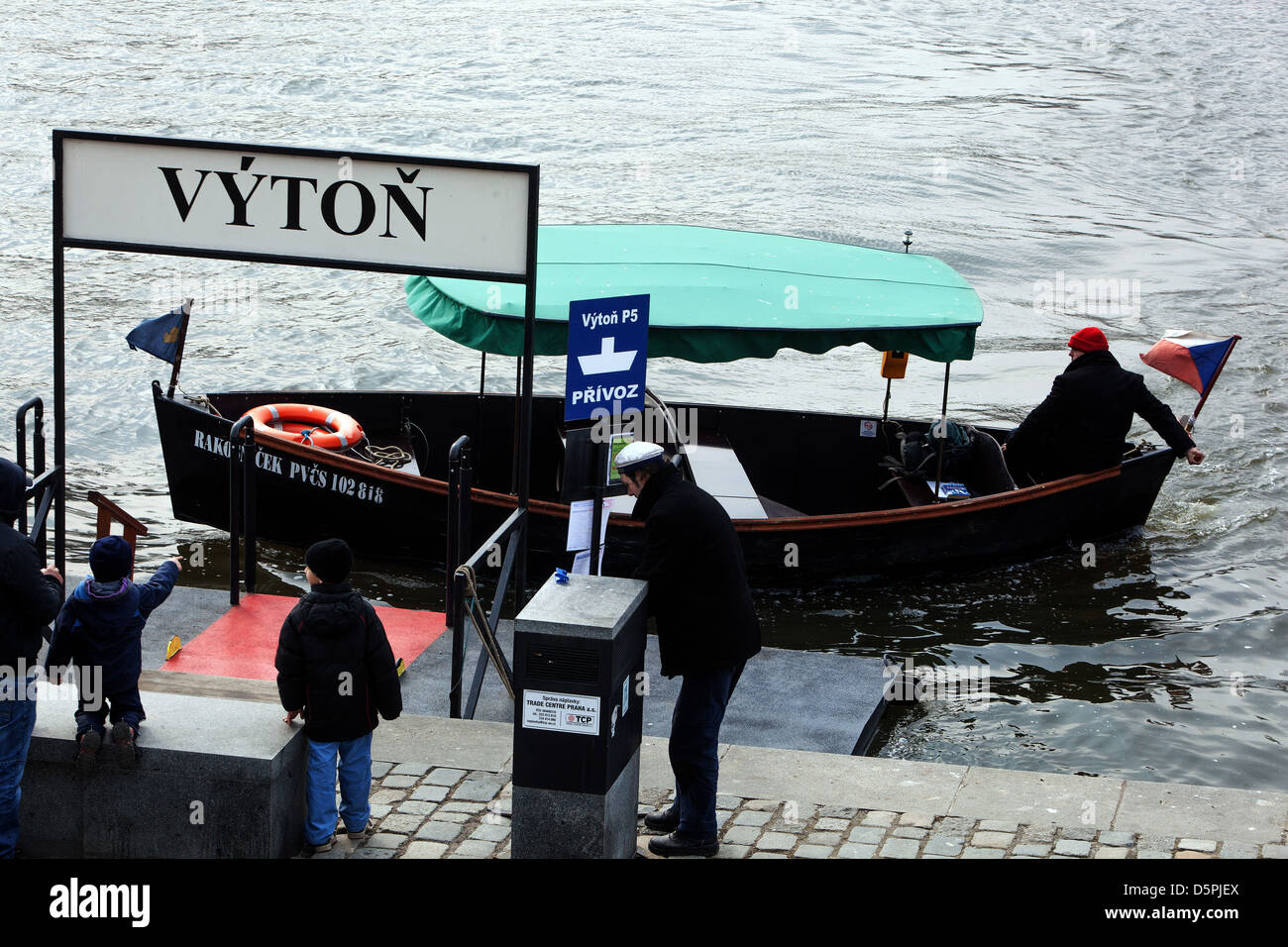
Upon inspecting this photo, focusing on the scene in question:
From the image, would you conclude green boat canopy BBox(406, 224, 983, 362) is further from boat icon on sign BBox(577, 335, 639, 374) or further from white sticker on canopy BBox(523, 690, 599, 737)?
white sticker on canopy BBox(523, 690, 599, 737)

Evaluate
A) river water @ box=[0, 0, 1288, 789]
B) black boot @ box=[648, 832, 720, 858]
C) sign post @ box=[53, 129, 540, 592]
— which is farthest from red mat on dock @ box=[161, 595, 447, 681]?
black boot @ box=[648, 832, 720, 858]

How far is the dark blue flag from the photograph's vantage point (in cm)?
1153

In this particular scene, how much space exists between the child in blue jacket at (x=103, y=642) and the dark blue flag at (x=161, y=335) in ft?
19.9

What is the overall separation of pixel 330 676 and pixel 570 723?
1010 mm

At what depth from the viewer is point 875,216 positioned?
30.0m

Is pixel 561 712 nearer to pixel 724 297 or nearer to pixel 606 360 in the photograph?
pixel 606 360

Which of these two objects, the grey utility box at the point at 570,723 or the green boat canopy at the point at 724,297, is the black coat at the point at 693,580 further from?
the green boat canopy at the point at 724,297

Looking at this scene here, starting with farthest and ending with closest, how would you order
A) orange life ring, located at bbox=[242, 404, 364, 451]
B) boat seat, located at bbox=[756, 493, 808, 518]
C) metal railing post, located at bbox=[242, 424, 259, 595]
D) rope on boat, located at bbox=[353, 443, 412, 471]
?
1. boat seat, located at bbox=[756, 493, 808, 518]
2. rope on boat, located at bbox=[353, 443, 412, 471]
3. orange life ring, located at bbox=[242, 404, 364, 451]
4. metal railing post, located at bbox=[242, 424, 259, 595]

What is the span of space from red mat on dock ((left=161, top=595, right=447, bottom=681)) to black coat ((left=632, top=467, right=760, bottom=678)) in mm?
3319

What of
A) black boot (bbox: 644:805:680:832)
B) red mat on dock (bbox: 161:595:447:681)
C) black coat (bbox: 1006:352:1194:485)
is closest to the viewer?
black boot (bbox: 644:805:680:832)

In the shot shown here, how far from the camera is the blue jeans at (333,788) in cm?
584

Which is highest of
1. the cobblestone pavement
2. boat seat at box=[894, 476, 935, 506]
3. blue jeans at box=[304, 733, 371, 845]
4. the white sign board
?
the white sign board

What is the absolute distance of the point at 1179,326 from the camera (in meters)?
23.8

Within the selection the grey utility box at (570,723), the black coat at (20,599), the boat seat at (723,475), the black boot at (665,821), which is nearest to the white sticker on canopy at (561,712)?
the grey utility box at (570,723)
